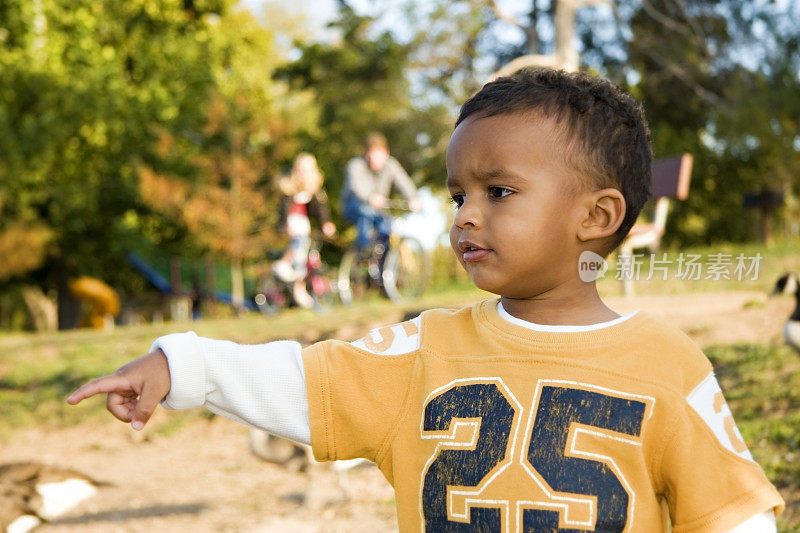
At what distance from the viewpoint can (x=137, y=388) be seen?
1.66 metres

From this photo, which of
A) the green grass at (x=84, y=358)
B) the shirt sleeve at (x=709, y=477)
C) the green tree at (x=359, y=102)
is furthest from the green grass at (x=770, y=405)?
the green tree at (x=359, y=102)

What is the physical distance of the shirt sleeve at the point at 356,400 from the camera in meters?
1.82

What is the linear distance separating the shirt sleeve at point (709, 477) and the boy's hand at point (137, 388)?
3.18ft

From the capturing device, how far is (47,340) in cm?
1280

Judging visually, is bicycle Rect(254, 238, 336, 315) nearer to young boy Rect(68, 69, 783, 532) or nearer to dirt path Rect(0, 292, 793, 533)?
dirt path Rect(0, 292, 793, 533)

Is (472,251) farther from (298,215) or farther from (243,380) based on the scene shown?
(298,215)

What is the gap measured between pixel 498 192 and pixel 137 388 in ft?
2.61

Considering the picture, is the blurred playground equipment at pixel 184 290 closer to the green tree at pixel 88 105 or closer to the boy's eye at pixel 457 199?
the green tree at pixel 88 105

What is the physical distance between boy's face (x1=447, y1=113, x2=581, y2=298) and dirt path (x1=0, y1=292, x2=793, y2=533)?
3.54 metres

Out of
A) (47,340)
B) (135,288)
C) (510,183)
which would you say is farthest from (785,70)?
(135,288)

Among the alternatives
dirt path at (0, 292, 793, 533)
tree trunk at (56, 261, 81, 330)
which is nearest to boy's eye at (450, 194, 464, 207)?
dirt path at (0, 292, 793, 533)

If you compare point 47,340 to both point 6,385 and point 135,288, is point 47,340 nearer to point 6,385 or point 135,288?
point 6,385

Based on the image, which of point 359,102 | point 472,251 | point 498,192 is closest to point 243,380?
point 472,251

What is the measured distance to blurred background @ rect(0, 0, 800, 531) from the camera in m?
14.9
